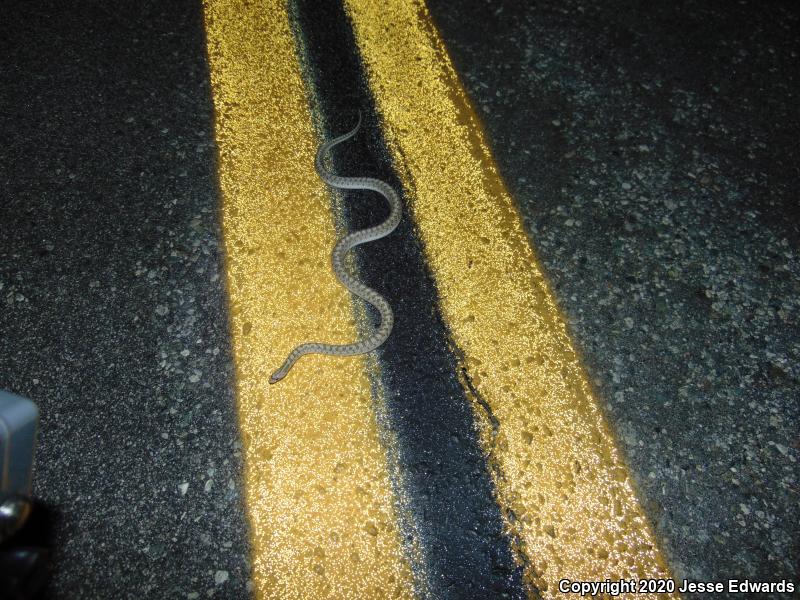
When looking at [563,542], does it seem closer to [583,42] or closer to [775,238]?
[775,238]

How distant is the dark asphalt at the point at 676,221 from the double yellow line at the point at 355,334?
0.17m

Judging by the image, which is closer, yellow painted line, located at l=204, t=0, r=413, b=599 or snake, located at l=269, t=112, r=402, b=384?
yellow painted line, located at l=204, t=0, r=413, b=599

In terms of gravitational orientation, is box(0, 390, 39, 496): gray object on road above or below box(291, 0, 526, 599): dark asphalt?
above

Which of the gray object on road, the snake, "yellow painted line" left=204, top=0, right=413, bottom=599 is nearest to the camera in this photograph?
the gray object on road

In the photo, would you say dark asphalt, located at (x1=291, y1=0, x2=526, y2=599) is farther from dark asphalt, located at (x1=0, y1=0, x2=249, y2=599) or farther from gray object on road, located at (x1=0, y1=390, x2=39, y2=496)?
gray object on road, located at (x1=0, y1=390, x2=39, y2=496)

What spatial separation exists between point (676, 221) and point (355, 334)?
6.34ft

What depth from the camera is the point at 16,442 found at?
1657 millimetres

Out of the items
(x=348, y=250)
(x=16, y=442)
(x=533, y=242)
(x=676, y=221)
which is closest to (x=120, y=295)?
(x=16, y=442)

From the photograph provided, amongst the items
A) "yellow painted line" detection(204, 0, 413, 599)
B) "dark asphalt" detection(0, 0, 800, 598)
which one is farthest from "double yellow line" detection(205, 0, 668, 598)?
"dark asphalt" detection(0, 0, 800, 598)

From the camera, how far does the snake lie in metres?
2.51

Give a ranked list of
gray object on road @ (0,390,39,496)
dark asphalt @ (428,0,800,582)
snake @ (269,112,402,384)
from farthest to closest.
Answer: snake @ (269,112,402,384) → dark asphalt @ (428,0,800,582) → gray object on road @ (0,390,39,496)

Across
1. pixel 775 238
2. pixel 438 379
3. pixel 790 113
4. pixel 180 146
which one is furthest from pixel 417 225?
pixel 790 113

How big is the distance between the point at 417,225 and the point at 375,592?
5.95 feet

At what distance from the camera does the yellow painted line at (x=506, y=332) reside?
2117mm
